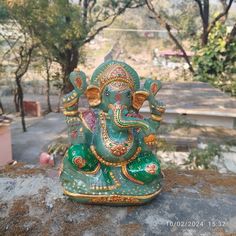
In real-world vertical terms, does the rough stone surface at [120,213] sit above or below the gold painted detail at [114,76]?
below

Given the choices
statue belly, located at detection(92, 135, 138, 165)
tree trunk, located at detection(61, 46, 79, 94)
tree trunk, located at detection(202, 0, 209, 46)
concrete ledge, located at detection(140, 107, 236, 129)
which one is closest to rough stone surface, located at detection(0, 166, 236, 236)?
statue belly, located at detection(92, 135, 138, 165)

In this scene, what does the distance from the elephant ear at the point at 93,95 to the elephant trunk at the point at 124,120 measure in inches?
5.8

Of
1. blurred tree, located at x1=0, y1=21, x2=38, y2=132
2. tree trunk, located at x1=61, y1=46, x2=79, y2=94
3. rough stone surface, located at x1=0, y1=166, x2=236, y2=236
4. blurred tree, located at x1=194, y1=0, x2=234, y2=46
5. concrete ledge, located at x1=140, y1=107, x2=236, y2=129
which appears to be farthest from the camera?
blurred tree, located at x1=194, y1=0, x2=234, y2=46

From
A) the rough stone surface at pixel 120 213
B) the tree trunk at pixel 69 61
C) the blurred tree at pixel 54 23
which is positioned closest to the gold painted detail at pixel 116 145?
the rough stone surface at pixel 120 213

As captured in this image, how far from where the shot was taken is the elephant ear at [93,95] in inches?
77.7

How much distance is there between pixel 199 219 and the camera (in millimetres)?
1934

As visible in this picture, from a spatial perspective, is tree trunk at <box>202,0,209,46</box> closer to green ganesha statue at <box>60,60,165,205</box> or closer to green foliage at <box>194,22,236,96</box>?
green foliage at <box>194,22,236,96</box>

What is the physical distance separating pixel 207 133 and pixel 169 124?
818mm

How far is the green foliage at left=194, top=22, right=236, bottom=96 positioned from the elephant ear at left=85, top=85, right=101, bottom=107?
26.0ft

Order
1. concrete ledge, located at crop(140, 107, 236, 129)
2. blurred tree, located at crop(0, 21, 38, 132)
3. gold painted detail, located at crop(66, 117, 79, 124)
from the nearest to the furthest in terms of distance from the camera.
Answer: gold painted detail, located at crop(66, 117, 79, 124) → concrete ledge, located at crop(140, 107, 236, 129) → blurred tree, located at crop(0, 21, 38, 132)

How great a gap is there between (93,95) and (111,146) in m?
0.32

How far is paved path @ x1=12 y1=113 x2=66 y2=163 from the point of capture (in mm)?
5713

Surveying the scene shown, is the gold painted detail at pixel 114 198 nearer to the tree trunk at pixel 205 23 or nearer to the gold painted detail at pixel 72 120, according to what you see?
the gold painted detail at pixel 72 120

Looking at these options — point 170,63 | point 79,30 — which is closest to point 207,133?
point 79,30
